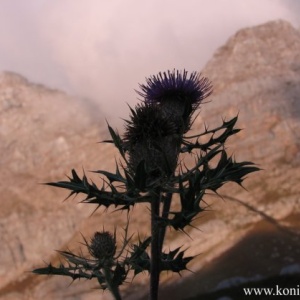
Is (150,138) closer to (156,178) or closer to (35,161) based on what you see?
(156,178)

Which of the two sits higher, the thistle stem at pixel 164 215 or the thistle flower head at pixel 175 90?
the thistle flower head at pixel 175 90

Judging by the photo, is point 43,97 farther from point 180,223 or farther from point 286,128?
point 180,223

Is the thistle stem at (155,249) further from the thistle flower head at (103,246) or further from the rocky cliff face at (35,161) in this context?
the rocky cliff face at (35,161)

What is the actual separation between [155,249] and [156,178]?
797mm

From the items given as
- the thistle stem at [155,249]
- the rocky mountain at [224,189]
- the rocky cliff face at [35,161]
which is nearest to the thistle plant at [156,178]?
the thistle stem at [155,249]

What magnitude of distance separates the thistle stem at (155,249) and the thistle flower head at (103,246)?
2.80 feet

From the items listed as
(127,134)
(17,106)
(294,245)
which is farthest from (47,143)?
(127,134)

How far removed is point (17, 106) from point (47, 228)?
1746 inches

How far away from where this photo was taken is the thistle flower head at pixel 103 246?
19.3 ft

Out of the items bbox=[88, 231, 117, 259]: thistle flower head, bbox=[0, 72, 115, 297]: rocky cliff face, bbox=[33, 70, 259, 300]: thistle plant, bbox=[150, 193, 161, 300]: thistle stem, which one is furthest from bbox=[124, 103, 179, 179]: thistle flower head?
bbox=[0, 72, 115, 297]: rocky cliff face

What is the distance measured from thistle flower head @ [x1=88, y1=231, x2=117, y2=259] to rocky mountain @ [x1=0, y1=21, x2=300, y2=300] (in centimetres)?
6714

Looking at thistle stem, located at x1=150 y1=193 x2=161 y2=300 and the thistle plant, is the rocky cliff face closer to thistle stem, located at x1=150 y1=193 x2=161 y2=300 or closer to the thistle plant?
the thistle plant

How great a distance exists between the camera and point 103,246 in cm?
607

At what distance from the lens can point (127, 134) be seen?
5.84m
